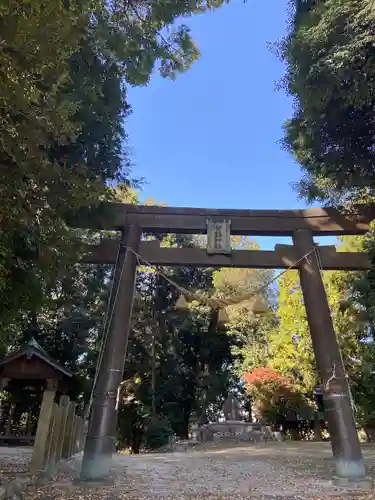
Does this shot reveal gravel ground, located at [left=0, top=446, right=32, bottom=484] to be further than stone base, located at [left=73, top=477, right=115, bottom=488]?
No

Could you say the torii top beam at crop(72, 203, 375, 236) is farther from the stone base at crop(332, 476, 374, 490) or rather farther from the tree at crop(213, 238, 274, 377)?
the tree at crop(213, 238, 274, 377)

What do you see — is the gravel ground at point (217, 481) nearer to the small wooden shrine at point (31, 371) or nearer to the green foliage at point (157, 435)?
the small wooden shrine at point (31, 371)

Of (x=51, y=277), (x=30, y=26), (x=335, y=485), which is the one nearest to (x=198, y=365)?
(x=335, y=485)

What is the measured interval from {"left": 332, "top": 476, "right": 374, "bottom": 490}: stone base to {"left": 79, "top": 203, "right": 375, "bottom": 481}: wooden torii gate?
461 mm

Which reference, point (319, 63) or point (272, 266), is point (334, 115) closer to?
point (319, 63)

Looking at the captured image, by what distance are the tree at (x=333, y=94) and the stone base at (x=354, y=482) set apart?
4157mm

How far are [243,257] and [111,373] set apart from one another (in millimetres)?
2732

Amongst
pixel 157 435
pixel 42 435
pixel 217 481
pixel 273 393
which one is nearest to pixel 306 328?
pixel 273 393

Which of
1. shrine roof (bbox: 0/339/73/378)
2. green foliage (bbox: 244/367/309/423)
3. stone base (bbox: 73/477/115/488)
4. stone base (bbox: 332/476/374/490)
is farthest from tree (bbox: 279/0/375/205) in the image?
shrine roof (bbox: 0/339/73/378)

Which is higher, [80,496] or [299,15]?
[299,15]

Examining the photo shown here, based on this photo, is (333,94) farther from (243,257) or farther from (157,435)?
(157,435)

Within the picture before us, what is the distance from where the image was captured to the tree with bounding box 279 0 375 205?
4.92 meters

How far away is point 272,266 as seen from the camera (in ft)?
22.4

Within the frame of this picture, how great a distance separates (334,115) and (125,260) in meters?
3.69
